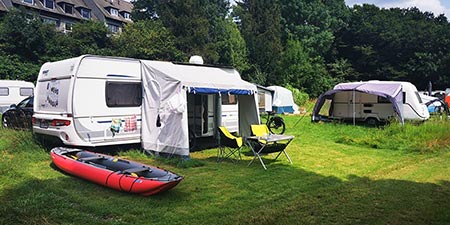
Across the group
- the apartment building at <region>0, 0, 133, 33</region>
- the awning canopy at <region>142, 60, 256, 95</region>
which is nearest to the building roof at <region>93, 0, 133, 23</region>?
the apartment building at <region>0, 0, 133, 33</region>

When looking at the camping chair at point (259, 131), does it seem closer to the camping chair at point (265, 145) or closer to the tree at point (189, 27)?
the camping chair at point (265, 145)

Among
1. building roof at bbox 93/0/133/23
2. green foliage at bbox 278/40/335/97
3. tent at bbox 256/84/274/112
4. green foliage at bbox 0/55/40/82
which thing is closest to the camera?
tent at bbox 256/84/274/112

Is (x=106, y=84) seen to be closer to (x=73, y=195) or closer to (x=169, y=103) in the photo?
(x=169, y=103)

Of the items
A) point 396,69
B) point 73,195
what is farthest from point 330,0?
point 73,195

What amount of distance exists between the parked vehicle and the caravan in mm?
6744

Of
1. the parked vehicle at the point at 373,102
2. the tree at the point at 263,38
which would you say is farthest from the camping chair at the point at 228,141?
the tree at the point at 263,38

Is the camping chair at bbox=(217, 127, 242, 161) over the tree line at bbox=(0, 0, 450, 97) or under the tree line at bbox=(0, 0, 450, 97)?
under

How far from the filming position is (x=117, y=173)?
541 cm

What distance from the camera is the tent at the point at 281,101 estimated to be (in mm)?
21656

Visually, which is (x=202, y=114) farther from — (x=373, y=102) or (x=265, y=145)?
(x=373, y=102)

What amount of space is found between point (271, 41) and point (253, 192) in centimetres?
2853

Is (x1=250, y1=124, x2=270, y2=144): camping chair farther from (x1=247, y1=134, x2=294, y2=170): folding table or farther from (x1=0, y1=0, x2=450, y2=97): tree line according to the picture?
(x1=0, y1=0, x2=450, y2=97): tree line

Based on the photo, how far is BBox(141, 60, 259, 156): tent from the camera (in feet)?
24.9

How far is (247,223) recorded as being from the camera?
414cm
